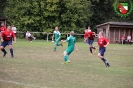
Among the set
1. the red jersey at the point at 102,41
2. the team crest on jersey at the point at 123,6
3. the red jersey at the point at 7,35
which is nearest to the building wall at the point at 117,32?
the team crest on jersey at the point at 123,6

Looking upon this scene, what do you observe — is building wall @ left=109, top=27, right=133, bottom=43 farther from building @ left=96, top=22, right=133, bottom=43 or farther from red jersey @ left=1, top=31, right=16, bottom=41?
red jersey @ left=1, top=31, right=16, bottom=41

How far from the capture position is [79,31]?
2015 inches

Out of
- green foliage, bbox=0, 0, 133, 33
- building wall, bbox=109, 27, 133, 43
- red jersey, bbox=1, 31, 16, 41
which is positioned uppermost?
green foliage, bbox=0, 0, 133, 33

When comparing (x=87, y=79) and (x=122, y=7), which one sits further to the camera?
(x=122, y=7)

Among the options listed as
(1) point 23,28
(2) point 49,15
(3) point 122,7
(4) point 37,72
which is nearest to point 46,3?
(2) point 49,15

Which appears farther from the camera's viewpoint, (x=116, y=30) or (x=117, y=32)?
(x=116, y=30)

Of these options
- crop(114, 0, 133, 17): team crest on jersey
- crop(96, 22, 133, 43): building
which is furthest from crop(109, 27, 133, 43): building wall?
crop(114, 0, 133, 17): team crest on jersey

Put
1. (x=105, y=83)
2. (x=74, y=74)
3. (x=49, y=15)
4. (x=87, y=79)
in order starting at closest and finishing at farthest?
1. (x=105, y=83)
2. (x=87, y=79)
3. (x=74, y=74)
4. (x=49, y=15)

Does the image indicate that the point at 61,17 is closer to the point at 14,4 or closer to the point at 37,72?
the point at 14,4

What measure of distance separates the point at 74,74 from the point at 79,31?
3782 cm

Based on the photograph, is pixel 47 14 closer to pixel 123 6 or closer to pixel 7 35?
pixel 123 6

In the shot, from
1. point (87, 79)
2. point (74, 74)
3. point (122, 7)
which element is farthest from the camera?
point (122, 7)

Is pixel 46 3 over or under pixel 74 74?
over

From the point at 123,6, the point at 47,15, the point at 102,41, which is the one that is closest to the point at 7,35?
the point at 102,41
